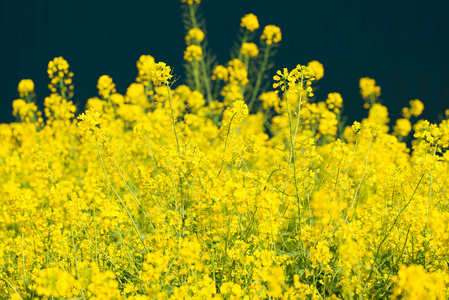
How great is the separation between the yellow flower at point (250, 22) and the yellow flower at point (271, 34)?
0.71ft

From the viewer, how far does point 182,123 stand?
2.80 meters

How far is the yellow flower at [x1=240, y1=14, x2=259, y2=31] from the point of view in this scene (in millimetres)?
5734

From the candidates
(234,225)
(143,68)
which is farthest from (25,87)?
(234,225)

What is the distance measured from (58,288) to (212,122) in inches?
170

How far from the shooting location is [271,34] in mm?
5586

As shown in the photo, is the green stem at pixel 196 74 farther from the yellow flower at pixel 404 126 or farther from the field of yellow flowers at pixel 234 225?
the field of yellow flowers at pixel 234 225

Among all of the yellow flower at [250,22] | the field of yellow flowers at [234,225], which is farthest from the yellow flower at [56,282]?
the yellow flower at [250,22]

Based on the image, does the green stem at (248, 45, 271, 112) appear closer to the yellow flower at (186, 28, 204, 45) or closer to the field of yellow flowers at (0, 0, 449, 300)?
the yellow flower at (186, 28, 204, 45)

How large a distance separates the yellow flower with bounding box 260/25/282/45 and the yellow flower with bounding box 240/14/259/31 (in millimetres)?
215

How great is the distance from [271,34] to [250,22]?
14.8 inches

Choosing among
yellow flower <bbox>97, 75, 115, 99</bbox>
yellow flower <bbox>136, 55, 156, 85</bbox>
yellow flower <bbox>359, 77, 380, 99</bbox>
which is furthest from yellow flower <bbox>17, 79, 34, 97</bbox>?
yellow flower <bbox>359, 77, 380, 99</bbox>

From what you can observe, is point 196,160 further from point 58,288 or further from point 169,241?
point 58,288

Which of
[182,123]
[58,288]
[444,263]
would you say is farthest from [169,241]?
[444,263]

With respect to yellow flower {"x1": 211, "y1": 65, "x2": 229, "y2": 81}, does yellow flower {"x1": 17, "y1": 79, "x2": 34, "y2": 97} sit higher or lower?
lower
